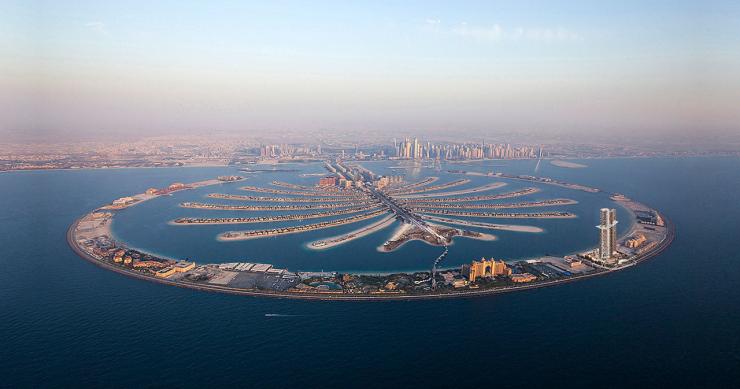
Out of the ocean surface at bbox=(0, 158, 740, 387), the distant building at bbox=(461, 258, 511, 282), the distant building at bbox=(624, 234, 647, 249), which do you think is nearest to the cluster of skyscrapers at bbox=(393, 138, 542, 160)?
the distant building at bbox=(624, 234, 647, 249)

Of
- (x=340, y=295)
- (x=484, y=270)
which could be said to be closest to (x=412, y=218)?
(x=484, y=270)

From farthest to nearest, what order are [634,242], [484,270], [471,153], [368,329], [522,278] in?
[471,153] → [634,242] → [484,270] → [522,278] → [368,329]

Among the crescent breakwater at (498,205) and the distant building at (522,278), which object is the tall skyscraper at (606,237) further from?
the crescent breakwater at (498,205)

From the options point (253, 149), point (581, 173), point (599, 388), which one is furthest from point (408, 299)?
point (253, 149)

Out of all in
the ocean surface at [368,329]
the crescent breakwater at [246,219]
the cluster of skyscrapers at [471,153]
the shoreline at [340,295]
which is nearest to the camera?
the ocean surface at [368,329]

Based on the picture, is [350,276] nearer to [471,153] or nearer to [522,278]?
[522,278]

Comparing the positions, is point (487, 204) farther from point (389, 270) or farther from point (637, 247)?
point (389, 270)

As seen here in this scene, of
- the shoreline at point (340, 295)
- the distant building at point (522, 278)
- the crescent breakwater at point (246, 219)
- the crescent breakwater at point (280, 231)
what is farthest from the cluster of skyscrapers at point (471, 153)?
the distant building at point (522, 278)
